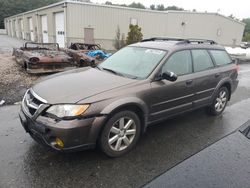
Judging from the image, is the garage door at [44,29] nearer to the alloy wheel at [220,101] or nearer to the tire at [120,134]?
the alloy wheel at [220,101]

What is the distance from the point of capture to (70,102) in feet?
8.56

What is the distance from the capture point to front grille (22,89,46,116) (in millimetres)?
2754

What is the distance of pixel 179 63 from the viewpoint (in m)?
3.78

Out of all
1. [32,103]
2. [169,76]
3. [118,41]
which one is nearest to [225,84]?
[169,76]

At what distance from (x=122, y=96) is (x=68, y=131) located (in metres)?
0.86

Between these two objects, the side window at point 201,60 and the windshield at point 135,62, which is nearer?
the windshield at point 135,62

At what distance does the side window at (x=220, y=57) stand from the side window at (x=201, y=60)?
0.24 m

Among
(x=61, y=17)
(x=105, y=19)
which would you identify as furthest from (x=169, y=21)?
(x=61, y=17)

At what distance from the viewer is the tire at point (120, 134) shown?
2.85m

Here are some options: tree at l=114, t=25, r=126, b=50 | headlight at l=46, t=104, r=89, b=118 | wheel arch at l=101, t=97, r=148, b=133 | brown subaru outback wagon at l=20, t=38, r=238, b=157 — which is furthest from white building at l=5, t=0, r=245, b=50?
headlight at l=46, t=104, r=89, b=118

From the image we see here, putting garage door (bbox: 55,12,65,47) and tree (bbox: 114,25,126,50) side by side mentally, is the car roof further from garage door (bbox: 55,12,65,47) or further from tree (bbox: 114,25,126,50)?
garage door (bbox: 55,12,65,47)

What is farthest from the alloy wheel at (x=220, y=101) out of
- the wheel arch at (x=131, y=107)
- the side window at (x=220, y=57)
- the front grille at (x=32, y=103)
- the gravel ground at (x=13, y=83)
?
the gravel ground at (x=13, y=83)

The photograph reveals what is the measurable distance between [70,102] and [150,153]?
1.50m

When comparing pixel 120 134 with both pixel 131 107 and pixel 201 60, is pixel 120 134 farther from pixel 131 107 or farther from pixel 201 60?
pixel 201 60
